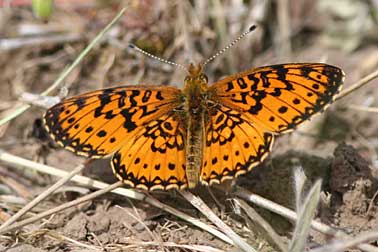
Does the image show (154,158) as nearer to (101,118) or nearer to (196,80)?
(101,118)

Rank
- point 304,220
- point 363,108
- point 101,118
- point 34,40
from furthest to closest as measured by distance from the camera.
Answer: point 34,40 < point 363,108 < point 101,118 < point 304,220

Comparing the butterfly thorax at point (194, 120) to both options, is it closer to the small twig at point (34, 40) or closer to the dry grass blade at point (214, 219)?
the dry grass blade at point (214, 219)

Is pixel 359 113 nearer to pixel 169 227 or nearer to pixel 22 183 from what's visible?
pixel 169 227

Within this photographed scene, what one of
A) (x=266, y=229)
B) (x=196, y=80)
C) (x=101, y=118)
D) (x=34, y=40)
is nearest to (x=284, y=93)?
(x=196, y=80)

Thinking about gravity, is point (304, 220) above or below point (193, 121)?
below

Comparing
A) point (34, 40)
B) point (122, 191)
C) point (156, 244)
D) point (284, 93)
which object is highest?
point (284, 93)

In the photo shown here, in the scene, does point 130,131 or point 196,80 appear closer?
point 130,131

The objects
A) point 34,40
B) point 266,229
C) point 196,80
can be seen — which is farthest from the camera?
point 34,40
